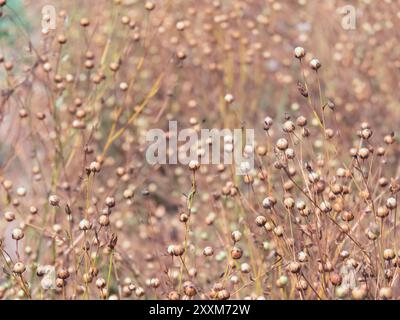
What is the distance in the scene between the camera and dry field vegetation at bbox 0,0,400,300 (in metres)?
2.02

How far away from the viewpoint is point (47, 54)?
252 centimetres

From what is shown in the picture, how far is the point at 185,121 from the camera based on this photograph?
3.33m

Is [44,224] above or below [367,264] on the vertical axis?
below

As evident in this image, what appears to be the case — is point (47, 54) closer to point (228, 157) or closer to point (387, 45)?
point (228, 157)

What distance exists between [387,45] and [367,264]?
1699mm

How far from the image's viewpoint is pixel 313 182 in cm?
157

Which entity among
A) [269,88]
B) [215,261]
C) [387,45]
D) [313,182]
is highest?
[313,182]

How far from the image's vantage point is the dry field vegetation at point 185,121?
79.6 inches
